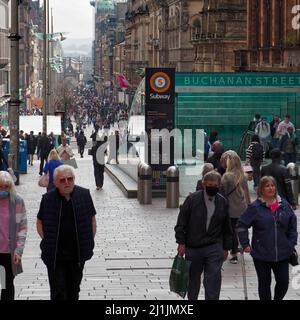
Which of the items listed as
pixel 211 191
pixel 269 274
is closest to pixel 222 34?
pixel 211 191

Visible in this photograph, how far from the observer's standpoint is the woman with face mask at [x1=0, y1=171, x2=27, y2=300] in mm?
10133

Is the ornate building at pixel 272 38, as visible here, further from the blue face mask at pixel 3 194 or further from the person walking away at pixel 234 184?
the blue face mask at pixel 3 194

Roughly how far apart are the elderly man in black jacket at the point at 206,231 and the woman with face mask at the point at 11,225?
151 centimetres

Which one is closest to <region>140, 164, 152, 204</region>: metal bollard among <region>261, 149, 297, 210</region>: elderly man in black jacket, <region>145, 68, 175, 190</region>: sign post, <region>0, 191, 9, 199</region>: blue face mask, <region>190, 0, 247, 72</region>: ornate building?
<region>145, 68, 175, 190</region>: sign post

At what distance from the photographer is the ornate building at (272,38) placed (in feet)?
120

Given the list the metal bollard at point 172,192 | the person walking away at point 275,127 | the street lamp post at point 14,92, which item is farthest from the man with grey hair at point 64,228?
the person walking away at point 275,127

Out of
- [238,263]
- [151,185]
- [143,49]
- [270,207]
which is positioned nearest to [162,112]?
[151,185]

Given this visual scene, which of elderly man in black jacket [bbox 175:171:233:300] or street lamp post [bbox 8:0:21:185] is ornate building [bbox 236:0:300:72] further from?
elderly man in black jacket [bbox 175:171:233:300]

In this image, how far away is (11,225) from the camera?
1018 cm

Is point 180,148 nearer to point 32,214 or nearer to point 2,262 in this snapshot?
point 32,214

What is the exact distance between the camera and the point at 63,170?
983 cm

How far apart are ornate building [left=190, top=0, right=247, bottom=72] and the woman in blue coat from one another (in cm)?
5082

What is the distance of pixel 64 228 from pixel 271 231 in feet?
6.49

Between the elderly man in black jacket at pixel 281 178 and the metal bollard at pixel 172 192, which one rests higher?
the elderly man in black jacket at pixel 281 178
